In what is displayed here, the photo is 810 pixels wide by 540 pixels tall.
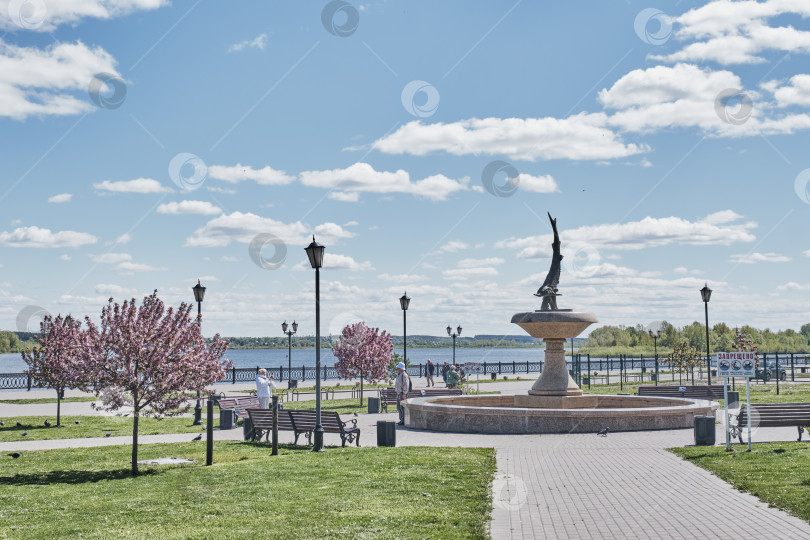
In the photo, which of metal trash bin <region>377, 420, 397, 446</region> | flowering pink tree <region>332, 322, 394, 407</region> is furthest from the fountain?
flowering pink tree <region>332, 322, 394, 407</region>

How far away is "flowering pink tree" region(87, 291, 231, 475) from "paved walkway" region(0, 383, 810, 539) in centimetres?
534

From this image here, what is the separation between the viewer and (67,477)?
43.2 feet

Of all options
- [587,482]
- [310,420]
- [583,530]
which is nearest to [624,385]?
[310,420]

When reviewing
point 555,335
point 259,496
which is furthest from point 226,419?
point 259,496

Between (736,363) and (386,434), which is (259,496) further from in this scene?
A: (736,363)

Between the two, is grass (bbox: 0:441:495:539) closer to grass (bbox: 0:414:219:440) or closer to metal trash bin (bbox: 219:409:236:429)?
grass (bbox: 0:414:219:440)

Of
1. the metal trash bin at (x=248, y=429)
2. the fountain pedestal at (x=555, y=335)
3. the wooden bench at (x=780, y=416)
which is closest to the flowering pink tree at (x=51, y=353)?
the metal trash bin at (x=248, y=429)

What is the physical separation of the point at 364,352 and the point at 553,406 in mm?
10904

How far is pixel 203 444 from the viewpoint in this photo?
17.5 metres

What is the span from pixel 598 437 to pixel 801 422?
428 cm

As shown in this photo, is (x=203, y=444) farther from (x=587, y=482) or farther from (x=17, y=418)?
(x=17, y=418)

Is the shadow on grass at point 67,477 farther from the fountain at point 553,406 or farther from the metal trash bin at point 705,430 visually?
the metal trash bin at point 705,430

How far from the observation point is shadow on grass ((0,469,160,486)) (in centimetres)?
1274

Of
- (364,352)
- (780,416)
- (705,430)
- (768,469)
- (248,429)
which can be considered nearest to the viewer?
(768,469)
